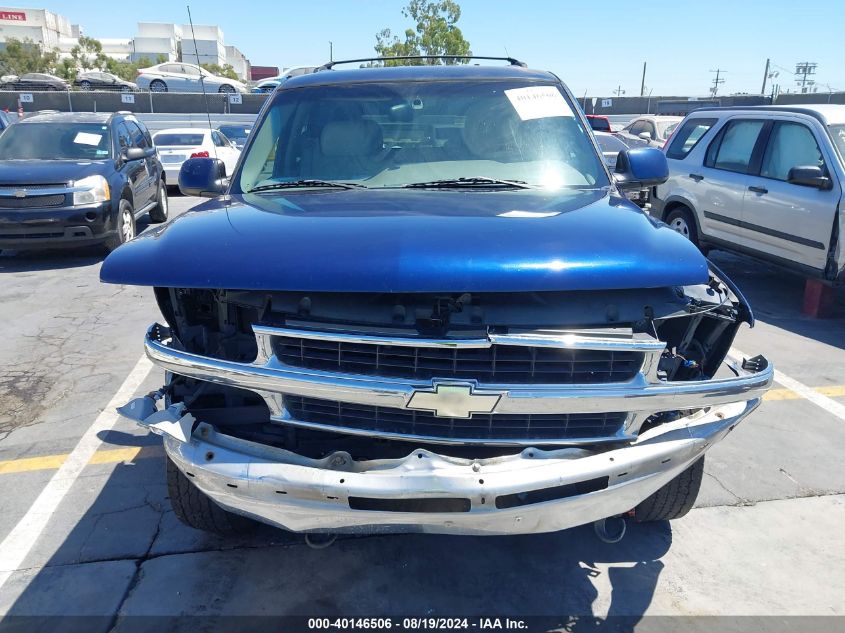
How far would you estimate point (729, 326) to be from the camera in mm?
2607

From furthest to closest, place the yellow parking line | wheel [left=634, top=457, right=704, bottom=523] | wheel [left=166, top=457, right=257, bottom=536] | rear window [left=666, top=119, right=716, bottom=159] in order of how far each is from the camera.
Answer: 1. rear window [left=666, top=119, right=716, bottom=159]
2. the yellow parking line
3. wheel [left=634, top=457, right=704, bottom=523]
4. wheel [left=166, top=457, right=257, bottom=536]

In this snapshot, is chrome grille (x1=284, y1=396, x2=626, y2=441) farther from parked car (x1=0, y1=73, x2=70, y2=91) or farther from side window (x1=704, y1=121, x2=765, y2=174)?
parked car (x1=0, y1=73, x2=70, y2=91)

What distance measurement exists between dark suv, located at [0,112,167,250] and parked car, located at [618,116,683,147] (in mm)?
10369

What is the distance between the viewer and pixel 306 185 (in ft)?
10.9

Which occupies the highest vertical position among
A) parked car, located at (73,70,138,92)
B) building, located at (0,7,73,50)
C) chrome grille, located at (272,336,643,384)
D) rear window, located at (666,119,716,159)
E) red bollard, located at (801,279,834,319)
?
building, located at (0,7,73,50)

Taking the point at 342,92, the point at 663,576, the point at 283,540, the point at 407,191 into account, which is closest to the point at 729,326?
the point at 663,576

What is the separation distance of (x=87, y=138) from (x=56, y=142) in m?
0.41

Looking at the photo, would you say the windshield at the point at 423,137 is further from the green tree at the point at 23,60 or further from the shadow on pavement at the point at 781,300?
the green tree at the point at 23,60

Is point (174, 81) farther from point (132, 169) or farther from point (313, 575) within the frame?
point (313, 575)

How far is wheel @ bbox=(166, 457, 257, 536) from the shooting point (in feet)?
9.18

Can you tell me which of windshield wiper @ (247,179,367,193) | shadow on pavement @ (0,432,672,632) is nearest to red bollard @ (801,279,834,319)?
shadow on pavement @ (0,432,672,632)

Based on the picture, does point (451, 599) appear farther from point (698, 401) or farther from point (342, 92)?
point (342, 92)

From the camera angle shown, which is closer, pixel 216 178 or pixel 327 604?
pixel 327 604

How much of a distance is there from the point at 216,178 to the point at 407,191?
128 cm
